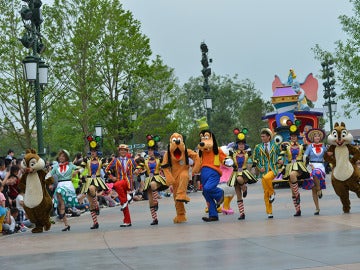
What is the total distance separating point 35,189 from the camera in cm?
1573

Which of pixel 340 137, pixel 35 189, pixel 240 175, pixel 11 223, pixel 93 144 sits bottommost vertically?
pixel 11 223

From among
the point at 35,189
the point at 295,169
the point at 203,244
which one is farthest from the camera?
the point at 295,169

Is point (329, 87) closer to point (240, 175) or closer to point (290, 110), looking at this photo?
point (290, 110)

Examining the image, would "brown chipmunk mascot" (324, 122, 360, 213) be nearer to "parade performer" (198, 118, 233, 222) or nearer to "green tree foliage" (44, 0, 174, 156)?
"parade performer" (198, 118, 233, 222)

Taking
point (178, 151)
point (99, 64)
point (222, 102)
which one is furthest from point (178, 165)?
point (222, 102)

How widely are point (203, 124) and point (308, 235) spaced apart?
224 inches

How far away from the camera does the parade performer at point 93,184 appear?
1625 cm

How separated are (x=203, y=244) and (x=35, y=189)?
4990mm

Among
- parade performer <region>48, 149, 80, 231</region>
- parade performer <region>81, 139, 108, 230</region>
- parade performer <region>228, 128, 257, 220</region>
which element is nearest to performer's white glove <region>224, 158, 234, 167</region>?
parade performer <region>228, 128, 257, 220</region>

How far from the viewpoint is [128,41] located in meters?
43.3

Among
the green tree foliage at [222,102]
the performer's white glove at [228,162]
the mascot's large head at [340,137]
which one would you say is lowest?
the performer's white glove at [228,162]

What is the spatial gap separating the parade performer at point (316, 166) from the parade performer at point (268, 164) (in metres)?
0.66

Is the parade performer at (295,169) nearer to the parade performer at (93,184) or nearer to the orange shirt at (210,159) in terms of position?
the orange shirt at (210,159)

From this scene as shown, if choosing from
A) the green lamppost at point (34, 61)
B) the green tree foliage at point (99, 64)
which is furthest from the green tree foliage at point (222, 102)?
the green lamppost at point (34, 61)
